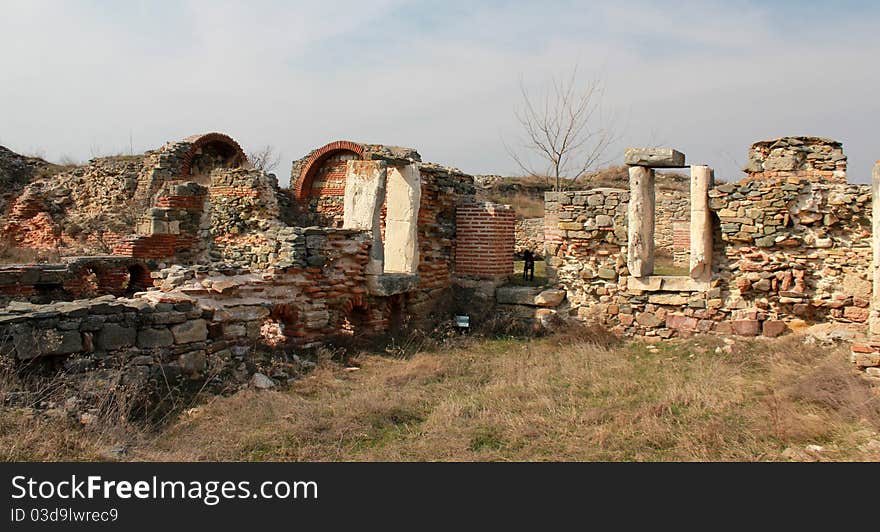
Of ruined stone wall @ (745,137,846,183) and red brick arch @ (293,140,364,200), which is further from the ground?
red brick arch @ (293,140,364,200)

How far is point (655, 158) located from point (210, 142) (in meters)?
12.8

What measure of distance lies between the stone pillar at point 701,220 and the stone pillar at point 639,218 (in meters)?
0.57

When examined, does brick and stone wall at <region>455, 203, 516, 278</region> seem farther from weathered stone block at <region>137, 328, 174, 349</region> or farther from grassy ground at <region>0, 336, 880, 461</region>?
weathered stone block at <region>137, 328, 174, 349</region>

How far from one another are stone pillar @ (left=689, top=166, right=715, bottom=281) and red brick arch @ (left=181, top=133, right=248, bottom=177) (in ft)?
40.9

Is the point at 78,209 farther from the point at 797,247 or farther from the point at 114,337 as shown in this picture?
the point at 797,247

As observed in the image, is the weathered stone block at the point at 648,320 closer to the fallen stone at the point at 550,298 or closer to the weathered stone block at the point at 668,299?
the weathered stone block at the point at 668,299

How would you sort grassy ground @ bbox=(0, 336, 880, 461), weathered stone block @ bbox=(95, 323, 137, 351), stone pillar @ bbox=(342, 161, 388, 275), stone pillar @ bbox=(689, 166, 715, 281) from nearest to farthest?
grassy ground @ bbox=(0, 336, 880, 461) → weathered stone block @ bbox=(95, 323, 137, 351) → stone pillar @ bbox=(689, 166, 715, 281) → stone pillar @ bbox=(342, 161, 388, 275)

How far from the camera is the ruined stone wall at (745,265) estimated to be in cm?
→ 780

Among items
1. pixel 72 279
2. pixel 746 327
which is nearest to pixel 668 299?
pixel 746 327

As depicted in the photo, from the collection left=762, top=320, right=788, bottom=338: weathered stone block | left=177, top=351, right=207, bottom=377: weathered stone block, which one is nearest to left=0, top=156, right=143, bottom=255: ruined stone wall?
left=177, top=351, right=207, bottom=377: weathered stone block

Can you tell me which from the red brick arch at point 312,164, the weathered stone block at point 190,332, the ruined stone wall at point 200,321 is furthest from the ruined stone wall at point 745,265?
the red brick arch at point 312,164

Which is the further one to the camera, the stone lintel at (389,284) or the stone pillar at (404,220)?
the stone pillar at (404,220)

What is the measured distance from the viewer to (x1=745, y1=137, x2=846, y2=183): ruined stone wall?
28.5 ft

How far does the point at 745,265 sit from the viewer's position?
8.22 metres
